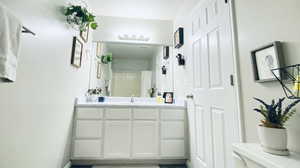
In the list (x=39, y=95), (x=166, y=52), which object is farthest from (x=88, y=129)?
(x=166, y=52)

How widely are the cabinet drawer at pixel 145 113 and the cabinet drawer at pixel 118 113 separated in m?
0.10

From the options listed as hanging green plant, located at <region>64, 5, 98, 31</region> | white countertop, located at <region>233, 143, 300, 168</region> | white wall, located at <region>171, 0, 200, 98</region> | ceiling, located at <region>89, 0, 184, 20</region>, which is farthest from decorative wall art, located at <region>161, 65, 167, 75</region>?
white countertop, located at <region>233, 143, 300, 168</region>

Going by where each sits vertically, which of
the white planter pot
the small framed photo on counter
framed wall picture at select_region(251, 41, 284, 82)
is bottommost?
the white planter pot

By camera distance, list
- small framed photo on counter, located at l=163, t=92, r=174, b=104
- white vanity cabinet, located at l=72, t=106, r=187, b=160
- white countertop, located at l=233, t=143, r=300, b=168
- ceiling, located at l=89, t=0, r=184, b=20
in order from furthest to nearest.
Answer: small framed photo on counter, located at l=163, t=92, r=174, b=104 < ceiling, located at l=89, t=0, r=184, b=20 < white vanity cabinet, located at l=72, t=106, r=187, b=160 < white countertop, located at l=233, t=143, r=300, b=168

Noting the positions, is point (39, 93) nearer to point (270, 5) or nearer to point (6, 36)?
point (6, 36)

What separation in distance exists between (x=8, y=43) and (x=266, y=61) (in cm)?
140

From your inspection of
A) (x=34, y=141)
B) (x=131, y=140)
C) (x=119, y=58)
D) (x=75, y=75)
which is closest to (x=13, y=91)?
(x=34, y=141)

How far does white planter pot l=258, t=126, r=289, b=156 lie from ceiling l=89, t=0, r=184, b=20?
7.43 feet

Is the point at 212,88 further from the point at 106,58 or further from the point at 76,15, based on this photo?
the point at 106,58

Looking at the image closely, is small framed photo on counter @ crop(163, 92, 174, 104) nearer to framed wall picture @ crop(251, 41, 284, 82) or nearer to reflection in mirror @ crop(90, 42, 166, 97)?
reflection in mirror @ crop(90, 42, 166, 97)

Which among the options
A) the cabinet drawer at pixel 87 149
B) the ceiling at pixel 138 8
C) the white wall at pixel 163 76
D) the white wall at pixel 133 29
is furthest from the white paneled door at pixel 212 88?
the cabinet drawer at pixel 87 149

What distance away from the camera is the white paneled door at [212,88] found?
1.19 metres

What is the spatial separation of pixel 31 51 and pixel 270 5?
162 centimetres

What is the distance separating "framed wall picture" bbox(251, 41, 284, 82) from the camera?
76 centimetres
